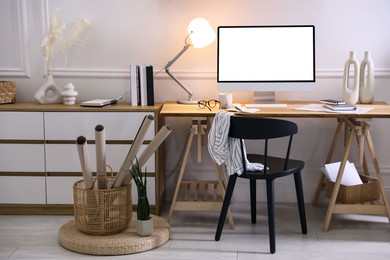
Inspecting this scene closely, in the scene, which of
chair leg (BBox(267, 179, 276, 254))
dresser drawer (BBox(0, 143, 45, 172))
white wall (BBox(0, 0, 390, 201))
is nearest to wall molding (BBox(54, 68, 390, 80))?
white wall (BBox(0, 0, 390, 201))

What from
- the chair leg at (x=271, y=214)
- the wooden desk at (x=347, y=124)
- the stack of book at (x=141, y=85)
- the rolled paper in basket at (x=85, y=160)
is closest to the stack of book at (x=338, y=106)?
the wooden desk at (x=347, y=124)

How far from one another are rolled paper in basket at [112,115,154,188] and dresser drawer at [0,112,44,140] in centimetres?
70

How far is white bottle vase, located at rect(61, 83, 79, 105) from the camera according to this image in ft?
13.0

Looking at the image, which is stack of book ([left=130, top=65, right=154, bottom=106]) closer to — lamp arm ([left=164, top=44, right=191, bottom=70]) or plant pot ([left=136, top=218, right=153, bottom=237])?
lamp arm ([left=164, top=44, right=191, bottom=70])

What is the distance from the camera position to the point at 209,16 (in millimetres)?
4055

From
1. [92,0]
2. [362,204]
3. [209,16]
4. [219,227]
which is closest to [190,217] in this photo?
[219,227]

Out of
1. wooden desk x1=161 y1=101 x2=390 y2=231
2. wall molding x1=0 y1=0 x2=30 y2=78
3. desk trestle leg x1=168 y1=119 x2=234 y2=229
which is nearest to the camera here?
wooden desk x1=161 y1=101 x2=390 y2=231

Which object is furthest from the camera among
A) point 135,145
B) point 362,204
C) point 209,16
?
point 209,16

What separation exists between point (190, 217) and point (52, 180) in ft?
2.92

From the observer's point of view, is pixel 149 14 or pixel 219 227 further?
pixel 149 14

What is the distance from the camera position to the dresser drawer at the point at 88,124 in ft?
12.4

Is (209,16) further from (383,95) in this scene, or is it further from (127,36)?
(383,95)

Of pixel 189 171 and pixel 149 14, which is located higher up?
pixel 149 14

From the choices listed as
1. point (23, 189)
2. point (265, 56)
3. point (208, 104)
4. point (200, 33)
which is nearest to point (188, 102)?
point (208, 104)
